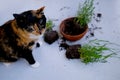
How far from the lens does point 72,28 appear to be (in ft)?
5.00

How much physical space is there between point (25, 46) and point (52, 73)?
9.2 inches

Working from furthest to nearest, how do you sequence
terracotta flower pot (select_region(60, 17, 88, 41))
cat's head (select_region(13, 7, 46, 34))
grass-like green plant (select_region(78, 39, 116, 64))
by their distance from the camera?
1. terracotta flower pot (select_region(60, 17, 88, 41))
2. grass-like green plant (select_region(78, 39, 116, 64))
3. cat's head (select_region(13, 7, 46, 34))

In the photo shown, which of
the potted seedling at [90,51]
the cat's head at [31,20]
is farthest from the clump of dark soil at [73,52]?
the cat's head at [31,20]

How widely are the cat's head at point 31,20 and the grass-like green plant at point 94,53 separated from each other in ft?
0.98

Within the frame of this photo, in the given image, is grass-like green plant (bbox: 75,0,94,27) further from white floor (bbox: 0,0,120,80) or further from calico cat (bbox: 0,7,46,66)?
calico cat (bbox: 0,7,46,66)

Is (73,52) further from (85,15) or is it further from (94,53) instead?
(85,15)

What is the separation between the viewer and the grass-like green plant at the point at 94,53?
4.52 feet

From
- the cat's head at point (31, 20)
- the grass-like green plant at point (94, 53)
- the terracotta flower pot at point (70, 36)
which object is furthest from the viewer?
the terracotta flower pot at point (70, 36)

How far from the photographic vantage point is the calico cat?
122 cm

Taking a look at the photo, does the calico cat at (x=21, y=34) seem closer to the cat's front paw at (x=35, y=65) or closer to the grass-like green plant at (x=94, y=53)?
the cat's front paw at (x=35, y=65)

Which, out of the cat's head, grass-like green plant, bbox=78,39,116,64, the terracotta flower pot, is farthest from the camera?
the terracotta flower pot

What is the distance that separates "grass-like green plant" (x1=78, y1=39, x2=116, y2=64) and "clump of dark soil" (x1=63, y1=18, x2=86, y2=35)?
96 millimetres

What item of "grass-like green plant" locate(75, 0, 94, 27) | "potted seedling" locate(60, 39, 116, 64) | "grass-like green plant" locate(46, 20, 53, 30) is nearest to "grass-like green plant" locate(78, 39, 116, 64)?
"potted seedling" locate(60, 39, 116, 64)

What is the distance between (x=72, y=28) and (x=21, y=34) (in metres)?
0.37
